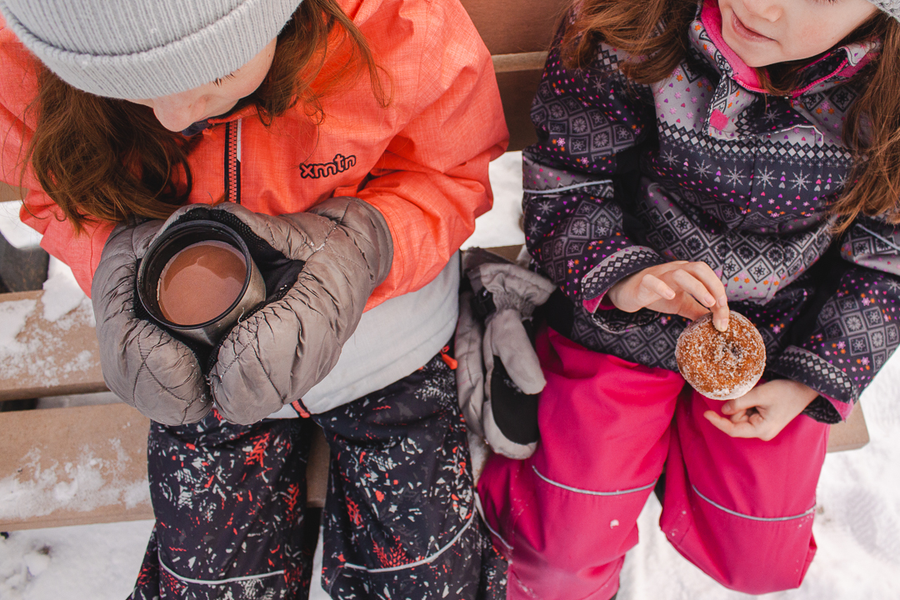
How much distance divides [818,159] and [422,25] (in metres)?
0.68

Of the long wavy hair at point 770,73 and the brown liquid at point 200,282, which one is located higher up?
the long wavy hair at point 770,73

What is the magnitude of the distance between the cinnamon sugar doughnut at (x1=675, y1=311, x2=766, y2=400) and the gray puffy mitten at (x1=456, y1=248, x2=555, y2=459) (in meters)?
0.34

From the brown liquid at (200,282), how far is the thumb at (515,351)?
23.7 inches

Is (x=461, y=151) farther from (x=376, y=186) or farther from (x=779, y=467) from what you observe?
(x=779, y=467)

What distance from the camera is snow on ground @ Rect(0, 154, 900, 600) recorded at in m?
1.53

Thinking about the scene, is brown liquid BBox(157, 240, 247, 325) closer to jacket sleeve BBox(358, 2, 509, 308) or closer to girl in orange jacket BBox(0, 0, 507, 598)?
girl in orange jacket BBox(0, 0, 507, 598)

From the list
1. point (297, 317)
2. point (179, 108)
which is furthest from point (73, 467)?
point (179, 108)

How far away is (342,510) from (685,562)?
3.38 feet

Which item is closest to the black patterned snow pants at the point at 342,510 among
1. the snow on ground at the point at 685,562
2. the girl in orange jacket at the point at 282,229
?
the girl in orange jacket at the point at 282,229

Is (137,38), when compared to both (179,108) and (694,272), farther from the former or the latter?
(694,272)

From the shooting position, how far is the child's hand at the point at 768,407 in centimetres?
104

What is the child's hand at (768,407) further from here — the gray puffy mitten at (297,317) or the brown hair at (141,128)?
the brown hair at (141,128)

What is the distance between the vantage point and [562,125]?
40.8 inches

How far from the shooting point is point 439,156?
1008 millimetres
